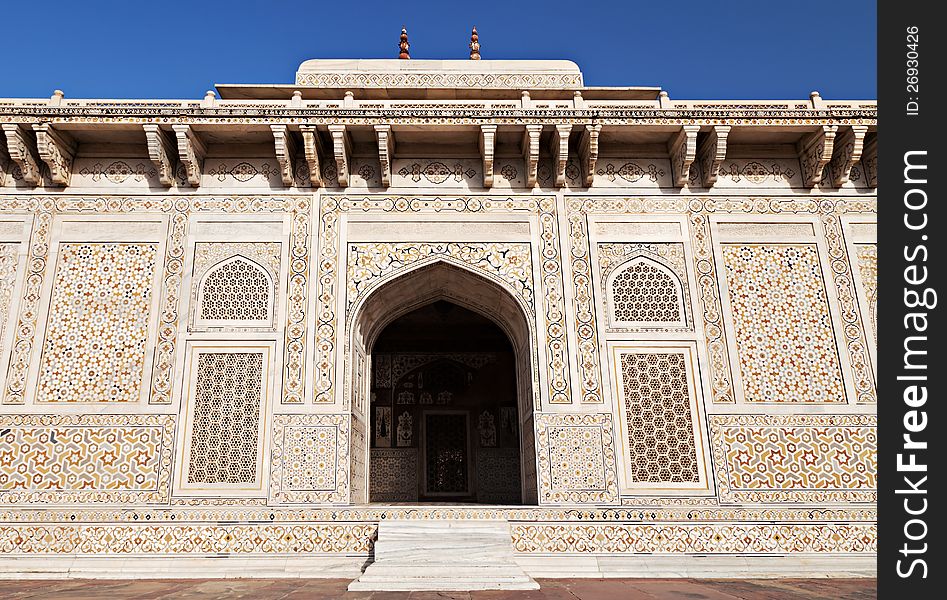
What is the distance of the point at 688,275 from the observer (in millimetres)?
6688

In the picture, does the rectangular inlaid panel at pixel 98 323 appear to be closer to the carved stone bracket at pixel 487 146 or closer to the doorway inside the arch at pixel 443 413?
the doorway inside the arch at pixel 443 413

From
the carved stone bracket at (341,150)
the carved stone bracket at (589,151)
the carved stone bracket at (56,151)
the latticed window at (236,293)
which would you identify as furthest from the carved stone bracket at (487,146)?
the carved stone bracket at (56,151)

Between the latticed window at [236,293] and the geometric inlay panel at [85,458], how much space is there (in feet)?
3.67

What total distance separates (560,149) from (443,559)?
13.5ft

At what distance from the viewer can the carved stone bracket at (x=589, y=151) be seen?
6770 millimetres

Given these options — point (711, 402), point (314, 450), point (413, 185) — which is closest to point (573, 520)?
point (711, 402)

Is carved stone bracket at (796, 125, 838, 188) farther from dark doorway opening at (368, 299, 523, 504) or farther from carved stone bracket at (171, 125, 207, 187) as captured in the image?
carved stone bracket at (171, 125, 207, 187)

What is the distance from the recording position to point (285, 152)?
671cm

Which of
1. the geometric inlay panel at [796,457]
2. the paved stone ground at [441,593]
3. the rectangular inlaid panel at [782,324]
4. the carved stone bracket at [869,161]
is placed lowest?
the paved stone ground at [441,593]

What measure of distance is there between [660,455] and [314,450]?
3.19m

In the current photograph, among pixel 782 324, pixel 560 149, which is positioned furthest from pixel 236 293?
pixel 782 324

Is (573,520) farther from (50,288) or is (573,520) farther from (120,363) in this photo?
(50,288)

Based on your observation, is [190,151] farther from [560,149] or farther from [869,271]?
[869,271]

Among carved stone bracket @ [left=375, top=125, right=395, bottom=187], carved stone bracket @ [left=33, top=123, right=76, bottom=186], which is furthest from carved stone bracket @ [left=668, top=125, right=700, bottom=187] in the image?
carved stone bracket @ [left=33, top=123, right=76, bottom=186]
